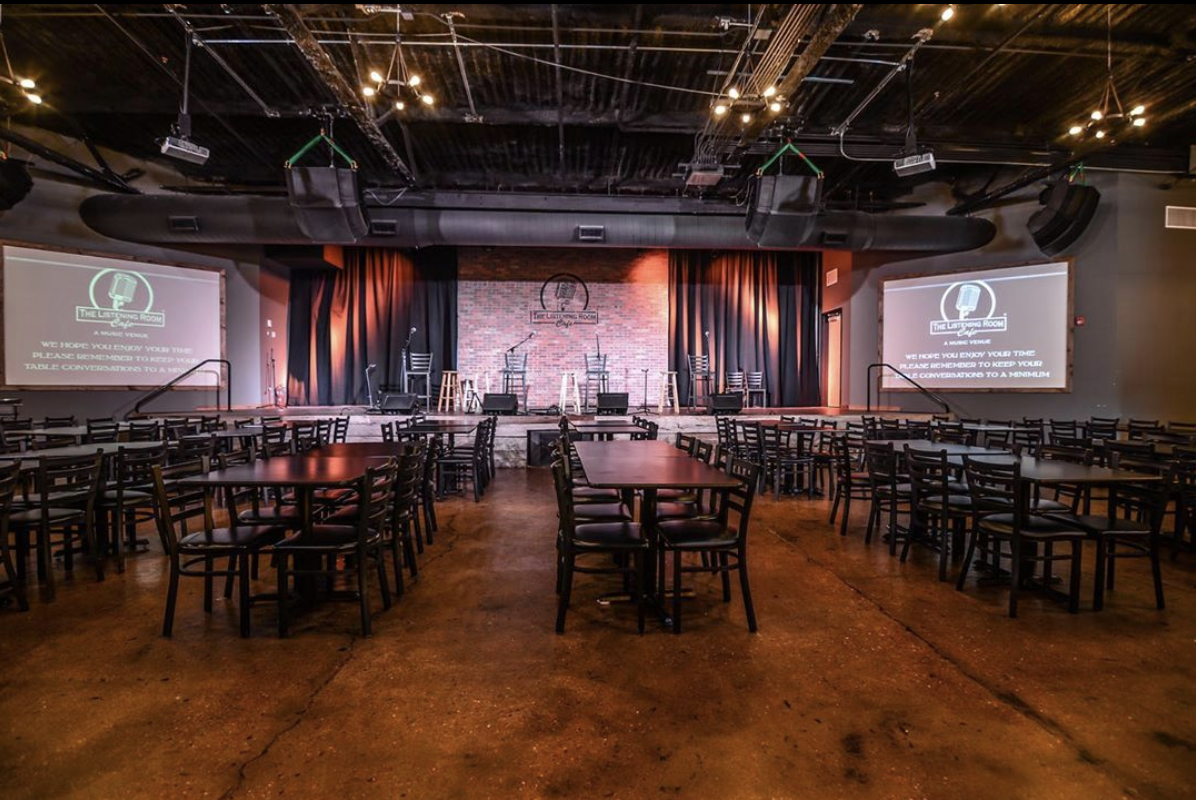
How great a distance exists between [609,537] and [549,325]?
919 cm

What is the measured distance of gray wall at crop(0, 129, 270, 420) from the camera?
7.95 meters

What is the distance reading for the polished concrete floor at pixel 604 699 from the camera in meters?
1.82

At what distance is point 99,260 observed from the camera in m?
8.45

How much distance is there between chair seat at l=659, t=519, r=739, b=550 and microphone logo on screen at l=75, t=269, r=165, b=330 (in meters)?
9.48

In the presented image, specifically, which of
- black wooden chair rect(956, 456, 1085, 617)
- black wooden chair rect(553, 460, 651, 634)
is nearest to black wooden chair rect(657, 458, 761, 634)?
black wooden chair rect(553, 460, 651, 634)

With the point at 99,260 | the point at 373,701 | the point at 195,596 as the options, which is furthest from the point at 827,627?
the point at 99,260

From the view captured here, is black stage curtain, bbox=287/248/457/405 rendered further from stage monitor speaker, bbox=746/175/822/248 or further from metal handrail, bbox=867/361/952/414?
metal handrail, bbox=867/361/952/414

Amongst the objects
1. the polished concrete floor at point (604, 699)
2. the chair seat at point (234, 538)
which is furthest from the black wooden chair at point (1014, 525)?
the chair seat at point (234, 538)

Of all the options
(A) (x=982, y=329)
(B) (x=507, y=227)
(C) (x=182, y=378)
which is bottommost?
(C) (x=182, y=378)

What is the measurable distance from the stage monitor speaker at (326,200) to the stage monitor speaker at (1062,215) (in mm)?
9253

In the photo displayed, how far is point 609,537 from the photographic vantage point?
9.77 ft

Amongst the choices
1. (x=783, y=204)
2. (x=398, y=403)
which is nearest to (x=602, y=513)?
(x=783, y=204)

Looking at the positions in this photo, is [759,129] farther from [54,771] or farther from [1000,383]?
[54,771]

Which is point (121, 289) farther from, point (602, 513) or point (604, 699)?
point (604, 699)
